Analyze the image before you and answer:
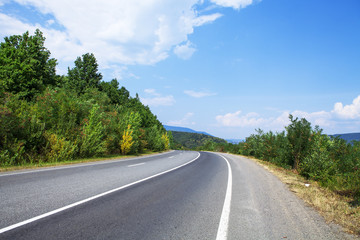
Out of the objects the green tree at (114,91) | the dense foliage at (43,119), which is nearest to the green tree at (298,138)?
the dense foliage at (43,119)

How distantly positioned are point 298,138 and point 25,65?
103ft

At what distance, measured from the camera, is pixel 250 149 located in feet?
111

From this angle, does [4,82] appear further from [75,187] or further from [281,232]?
[281,232]

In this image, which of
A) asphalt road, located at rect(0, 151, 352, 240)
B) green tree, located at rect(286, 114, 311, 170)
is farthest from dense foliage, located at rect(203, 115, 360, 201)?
asphalt road, located at rect(0, 151, 352, 240)

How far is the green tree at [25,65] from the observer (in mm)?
24234

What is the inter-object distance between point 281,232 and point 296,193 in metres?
3.84

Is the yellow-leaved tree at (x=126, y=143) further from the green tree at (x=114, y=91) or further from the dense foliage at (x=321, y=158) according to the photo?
the green tree at (x=114, y=91)

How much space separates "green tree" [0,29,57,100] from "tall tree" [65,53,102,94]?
33.3ft

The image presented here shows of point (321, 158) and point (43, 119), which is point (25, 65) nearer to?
point (43, 119)

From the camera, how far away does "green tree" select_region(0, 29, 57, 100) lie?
24.2 meters

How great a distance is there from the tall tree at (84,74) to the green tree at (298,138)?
4011 cm

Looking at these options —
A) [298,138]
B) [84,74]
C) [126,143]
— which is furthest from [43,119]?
[84,74]

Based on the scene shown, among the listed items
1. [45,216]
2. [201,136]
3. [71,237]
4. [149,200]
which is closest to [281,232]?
[149,200]

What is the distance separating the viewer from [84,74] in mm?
43000
